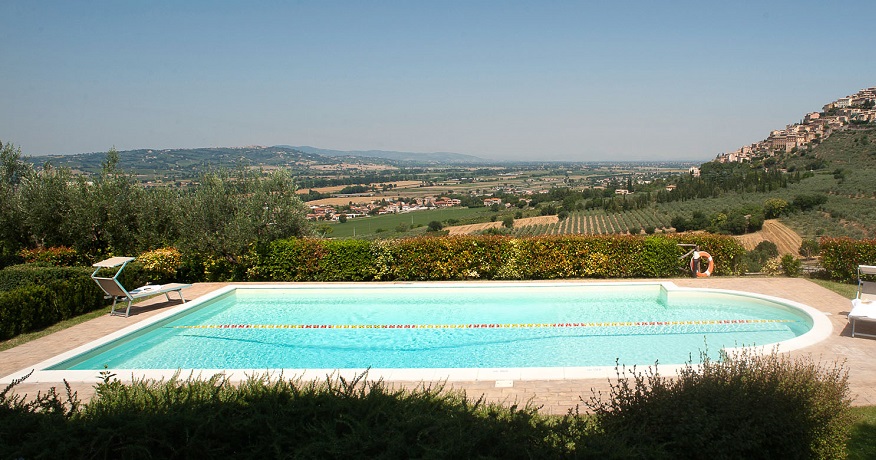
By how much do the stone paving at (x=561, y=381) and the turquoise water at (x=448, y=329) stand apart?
0.48 metres

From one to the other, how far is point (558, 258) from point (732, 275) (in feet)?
13.1

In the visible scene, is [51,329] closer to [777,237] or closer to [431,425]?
[431,425]

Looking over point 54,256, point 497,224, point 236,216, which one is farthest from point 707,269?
point 497,224

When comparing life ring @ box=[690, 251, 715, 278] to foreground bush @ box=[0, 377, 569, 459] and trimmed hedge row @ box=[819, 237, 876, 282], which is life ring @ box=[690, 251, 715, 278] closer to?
trimmed hedge row @ box=[819, 237, 876, 282]

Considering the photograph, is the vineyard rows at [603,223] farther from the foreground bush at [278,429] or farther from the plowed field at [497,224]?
the foreground bush at [278,429]

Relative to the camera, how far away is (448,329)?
28.6ft

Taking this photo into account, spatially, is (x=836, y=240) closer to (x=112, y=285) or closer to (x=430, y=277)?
(x=430, y=277)

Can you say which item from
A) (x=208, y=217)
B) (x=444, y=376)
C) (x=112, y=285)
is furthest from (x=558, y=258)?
(x=112, y=285)

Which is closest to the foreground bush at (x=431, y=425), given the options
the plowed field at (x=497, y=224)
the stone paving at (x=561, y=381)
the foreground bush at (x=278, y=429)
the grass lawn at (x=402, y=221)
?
the foreground bush at (x=278, y=429)

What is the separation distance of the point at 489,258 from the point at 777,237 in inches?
1500

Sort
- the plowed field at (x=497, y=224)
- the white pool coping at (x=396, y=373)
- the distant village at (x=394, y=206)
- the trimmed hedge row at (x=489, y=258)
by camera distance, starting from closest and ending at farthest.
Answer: the white pool coping at (x=396, y=373) < the trimmed hedge row at (x=489, y=258) < the distant village at (x=394, y=206) < the plowed field at (x=497, y=224)

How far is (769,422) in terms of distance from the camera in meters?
3.17

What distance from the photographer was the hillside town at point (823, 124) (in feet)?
231

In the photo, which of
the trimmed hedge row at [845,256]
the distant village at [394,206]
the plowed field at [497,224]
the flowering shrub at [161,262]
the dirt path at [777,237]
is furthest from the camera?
the plowed field at [497,224]
